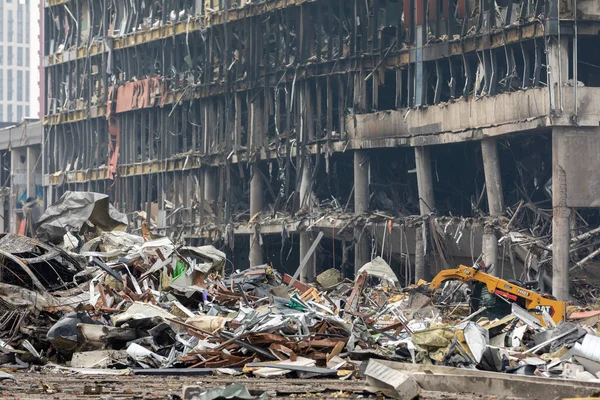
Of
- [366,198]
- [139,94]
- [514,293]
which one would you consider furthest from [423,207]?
[139,94]

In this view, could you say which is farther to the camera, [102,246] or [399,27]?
[399,27]

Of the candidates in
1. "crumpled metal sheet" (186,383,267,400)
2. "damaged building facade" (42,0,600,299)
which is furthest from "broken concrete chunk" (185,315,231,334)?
"damaged building facade" (42,0,600,299)

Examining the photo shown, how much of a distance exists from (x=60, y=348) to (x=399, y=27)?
100ft

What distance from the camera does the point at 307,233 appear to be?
52.6 m

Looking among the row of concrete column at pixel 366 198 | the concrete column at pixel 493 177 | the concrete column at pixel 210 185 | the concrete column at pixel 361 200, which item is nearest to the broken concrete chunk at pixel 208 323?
the row of concrete column at pixel 366 198

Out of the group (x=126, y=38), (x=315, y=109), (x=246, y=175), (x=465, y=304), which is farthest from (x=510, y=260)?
(x=126, y=38)

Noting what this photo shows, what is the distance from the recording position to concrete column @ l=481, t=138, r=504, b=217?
1742 inches

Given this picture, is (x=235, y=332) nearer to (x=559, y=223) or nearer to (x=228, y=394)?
(x=228, y=394)

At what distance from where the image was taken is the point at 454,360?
2019 cm

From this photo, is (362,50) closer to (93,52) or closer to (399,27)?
(399,27)

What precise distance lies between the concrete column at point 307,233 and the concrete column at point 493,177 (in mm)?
9832

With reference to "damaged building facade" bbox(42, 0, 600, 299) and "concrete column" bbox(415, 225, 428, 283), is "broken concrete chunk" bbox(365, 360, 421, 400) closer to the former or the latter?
"damaged building facade" bbox(42, 0, 600, 299)

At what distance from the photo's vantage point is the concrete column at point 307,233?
52625mm

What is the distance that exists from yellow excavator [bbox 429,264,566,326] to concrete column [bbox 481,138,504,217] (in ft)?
50.1
